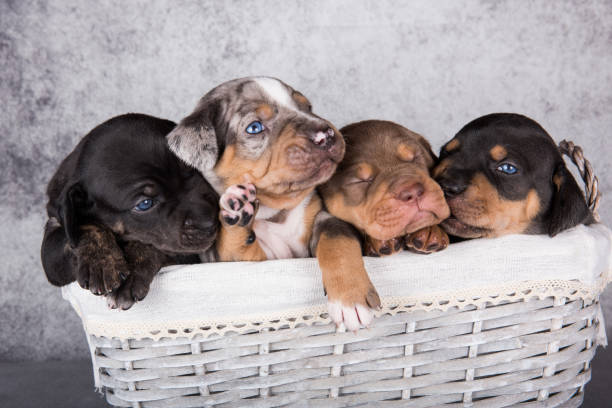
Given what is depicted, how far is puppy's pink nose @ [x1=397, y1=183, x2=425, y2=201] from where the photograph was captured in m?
2.78

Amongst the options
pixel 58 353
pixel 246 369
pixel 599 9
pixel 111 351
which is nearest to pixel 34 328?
pixel 58 353

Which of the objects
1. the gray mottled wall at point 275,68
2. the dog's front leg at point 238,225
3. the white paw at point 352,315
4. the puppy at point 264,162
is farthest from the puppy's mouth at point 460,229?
the gray mottled wall at point 275,68

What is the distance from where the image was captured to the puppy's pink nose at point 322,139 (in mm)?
2893

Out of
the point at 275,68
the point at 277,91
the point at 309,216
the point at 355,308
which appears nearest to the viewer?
the point at 355,308

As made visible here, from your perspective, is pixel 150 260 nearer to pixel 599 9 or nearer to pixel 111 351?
pixel 111 351

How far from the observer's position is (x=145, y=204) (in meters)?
2.90

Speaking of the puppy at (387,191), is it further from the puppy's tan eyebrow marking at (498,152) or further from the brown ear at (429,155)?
the puppy's tan eyebrow marking at (498,152)

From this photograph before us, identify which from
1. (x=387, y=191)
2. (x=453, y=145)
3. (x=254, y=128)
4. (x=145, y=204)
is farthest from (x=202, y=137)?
(x=453, y=145)

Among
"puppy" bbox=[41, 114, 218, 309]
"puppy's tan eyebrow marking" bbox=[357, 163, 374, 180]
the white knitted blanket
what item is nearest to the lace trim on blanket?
the white knitted blanket

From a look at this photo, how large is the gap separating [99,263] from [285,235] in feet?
3.46

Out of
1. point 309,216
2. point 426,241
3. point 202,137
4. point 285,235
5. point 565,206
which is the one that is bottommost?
point 285,235

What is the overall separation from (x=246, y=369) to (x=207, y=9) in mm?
2870

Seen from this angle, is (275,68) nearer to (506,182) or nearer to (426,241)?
(506,182)

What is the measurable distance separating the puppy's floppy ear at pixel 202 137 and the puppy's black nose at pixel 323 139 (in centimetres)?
51
